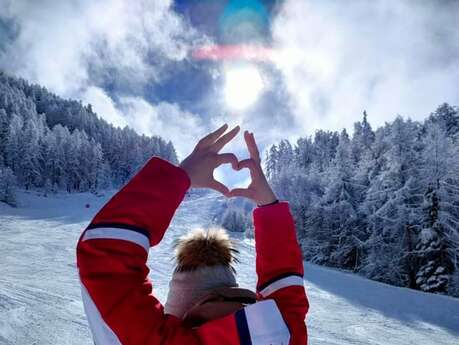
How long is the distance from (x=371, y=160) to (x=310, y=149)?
53059 millimetres

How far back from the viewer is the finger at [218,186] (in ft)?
3.10

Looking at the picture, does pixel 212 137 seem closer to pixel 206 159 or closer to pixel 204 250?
pixel 206 159

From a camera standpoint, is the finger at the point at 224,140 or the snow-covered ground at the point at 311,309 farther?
the snow-covered ground at the point at 311,309

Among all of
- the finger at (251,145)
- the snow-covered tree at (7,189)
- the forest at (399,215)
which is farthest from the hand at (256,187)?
the snow-covered tree at (7,189)

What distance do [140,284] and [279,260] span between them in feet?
1.63

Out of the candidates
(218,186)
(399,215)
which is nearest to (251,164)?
(218,186)

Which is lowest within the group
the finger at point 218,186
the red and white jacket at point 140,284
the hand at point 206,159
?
the red and white jacket at point 140,284

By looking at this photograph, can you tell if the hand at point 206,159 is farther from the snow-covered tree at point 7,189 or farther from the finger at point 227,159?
the snow-covered tree at point 7,189

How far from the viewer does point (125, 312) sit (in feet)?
2.38

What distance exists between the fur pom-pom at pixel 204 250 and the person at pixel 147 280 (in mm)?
144

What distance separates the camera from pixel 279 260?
3.54ft

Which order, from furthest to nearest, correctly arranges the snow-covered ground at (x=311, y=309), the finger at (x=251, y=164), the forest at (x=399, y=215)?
the forest at (x=399, y=215)
the snow-covered ground at (x=311, y=309)
the finger at (x=251, y=164)

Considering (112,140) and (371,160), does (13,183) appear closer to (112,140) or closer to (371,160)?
(371,160)

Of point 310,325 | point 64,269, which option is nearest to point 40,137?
point 64,269
